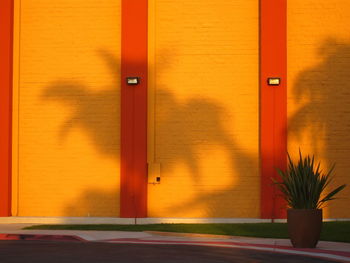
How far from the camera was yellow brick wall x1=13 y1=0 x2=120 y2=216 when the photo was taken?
24156mm

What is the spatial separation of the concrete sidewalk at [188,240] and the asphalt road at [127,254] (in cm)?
77

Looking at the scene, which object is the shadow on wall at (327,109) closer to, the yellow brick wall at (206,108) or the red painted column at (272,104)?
the red painted column at (272,104)

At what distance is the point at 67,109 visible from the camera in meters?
24.4

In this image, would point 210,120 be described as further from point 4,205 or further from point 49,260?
point 49,260

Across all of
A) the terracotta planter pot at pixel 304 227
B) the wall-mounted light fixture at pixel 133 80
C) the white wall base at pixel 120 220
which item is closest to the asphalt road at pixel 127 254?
the terracotta planter pot at pixel 304 227

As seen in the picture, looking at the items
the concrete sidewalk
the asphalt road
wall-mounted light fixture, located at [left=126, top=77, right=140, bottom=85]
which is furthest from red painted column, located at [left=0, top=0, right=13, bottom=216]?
the asphalt road

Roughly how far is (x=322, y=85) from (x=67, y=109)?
8650 mm

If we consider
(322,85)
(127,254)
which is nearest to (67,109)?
(322,85)

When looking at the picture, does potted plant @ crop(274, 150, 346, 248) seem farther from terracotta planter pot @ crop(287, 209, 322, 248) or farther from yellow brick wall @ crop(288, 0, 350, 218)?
yellow brick wall @ crop(288, 0, 350, 218)

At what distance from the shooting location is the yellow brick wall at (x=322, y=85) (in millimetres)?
23578

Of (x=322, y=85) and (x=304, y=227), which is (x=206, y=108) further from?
(x=304, y=227)

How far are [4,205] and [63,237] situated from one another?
6172 millimetres

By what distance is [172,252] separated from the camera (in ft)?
48.8

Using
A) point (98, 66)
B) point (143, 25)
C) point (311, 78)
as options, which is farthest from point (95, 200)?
point (311, 78)
